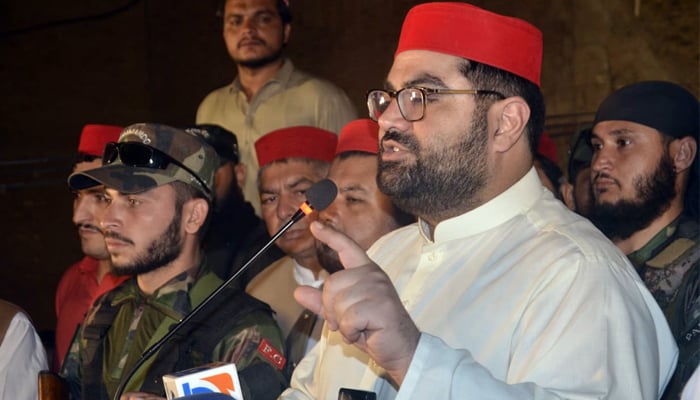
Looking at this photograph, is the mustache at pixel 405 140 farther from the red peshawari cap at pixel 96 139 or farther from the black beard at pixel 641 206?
the red peshawari cap at pixel 96 139

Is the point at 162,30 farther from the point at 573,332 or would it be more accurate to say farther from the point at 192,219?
the point at 573,332

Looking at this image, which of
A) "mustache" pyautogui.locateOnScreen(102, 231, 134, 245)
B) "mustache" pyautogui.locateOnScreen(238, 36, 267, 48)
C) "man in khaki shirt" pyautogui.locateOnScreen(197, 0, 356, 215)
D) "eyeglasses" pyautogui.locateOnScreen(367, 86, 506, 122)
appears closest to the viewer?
"eyeglasses" pyautogui.locateOnScreen(367, 86, 506, 122)

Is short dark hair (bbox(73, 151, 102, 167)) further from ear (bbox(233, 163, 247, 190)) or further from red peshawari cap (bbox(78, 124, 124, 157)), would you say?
ear (bbox(233, 163, 247, 190))

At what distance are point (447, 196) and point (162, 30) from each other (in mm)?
6212

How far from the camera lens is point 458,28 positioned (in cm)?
217

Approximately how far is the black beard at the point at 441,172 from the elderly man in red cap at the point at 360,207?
1.31 m

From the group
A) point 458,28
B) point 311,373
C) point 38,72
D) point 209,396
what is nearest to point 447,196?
point 458,28

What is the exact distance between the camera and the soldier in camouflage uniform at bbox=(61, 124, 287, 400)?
Result: 2785mm

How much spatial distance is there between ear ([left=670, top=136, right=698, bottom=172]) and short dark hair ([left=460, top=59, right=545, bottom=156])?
4.73ft

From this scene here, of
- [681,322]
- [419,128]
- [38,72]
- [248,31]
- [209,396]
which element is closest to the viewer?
[209,396]

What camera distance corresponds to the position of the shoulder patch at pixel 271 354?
2715 millimetres

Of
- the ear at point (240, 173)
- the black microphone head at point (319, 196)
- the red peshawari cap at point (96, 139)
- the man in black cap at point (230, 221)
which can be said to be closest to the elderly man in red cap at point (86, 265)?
the red peshawari cap at point (96, 139)

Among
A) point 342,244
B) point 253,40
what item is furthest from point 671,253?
point 253,40

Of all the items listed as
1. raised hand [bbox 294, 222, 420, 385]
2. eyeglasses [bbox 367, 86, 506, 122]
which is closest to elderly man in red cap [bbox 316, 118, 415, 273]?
eyeglasses [bbox 367, 86, 506, 122]
